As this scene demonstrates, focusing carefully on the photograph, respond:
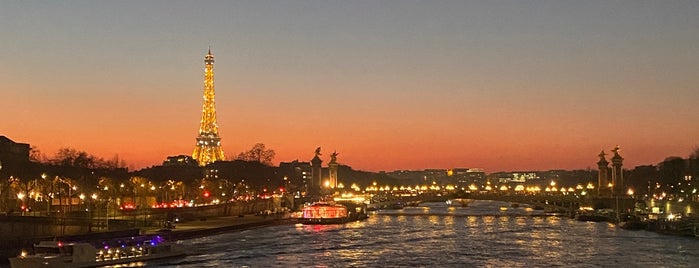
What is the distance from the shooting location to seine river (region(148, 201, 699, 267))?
50.1 metres

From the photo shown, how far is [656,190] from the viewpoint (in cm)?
12769

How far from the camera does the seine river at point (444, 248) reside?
1973 inches

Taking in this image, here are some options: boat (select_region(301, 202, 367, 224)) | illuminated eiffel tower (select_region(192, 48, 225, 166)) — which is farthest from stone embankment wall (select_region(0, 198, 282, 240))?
illuminated eiffel tower (select_region(192, 48, 225, 166))

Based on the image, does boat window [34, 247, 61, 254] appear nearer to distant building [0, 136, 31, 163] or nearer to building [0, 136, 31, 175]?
building [0, 136, 31, 175]

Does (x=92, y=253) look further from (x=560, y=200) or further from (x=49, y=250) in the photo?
(x=560, y=200)

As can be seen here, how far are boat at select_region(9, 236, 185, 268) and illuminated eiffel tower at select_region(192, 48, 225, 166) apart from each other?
9913 centimetres

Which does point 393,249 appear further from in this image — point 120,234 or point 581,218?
point 581,218

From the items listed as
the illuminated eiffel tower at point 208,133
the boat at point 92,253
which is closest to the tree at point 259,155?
the illuminated eiffel tower at point 208,133

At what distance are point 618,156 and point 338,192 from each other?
51.8 meters

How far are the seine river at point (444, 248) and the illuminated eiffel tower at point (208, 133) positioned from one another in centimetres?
7214

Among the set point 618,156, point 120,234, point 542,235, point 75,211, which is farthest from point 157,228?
point 618,156

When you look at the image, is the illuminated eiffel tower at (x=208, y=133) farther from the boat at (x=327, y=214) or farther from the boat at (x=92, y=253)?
the boat at (x=92, y=253)

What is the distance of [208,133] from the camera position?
154 metres

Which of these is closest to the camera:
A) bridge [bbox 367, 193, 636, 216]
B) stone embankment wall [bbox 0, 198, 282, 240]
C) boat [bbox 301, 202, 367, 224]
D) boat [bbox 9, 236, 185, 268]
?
boat [bbox 9, 236, 185, 268]
